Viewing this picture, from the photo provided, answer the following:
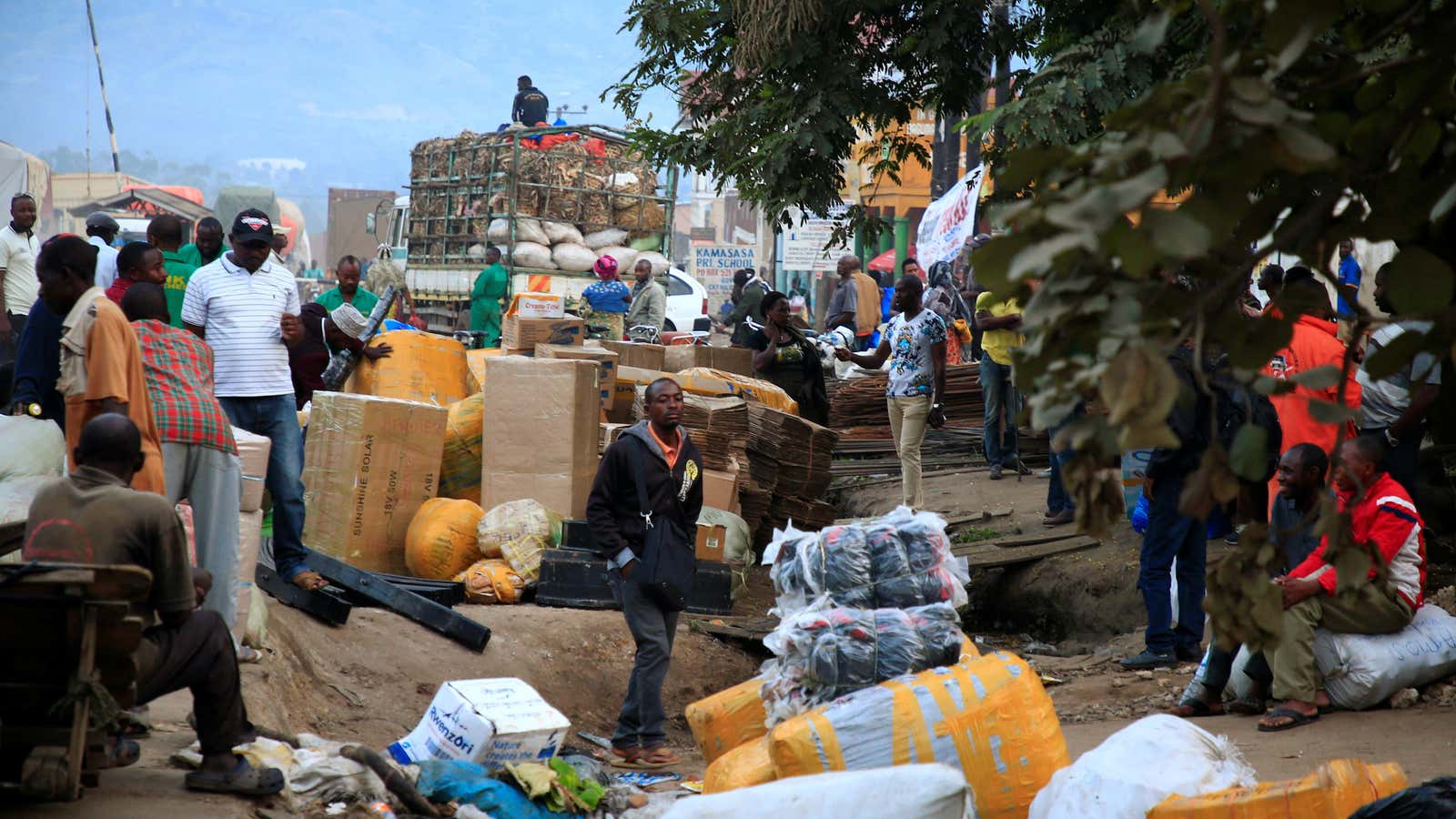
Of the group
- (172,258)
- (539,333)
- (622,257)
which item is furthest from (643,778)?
(622,257)

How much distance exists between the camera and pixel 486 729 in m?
5.88

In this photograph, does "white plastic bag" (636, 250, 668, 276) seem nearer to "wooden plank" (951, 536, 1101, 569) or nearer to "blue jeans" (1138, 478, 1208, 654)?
"wooden plank" (951, 536, 1101, 569)

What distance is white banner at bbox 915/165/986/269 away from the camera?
11.7 m

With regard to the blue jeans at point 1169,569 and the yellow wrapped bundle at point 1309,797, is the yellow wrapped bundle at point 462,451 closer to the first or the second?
the blue jeans at point 1169,569

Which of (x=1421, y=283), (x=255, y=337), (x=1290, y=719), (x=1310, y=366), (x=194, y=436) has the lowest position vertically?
(x=1290, y=719)

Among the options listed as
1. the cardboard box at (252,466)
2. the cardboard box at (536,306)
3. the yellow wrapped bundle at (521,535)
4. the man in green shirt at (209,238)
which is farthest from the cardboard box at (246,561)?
the cardboard box at (536,306)

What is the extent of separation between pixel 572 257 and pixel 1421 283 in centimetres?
1752

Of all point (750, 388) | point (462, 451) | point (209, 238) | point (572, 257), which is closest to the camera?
point (209, 238)

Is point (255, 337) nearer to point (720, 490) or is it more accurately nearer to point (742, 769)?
point (742, 769)

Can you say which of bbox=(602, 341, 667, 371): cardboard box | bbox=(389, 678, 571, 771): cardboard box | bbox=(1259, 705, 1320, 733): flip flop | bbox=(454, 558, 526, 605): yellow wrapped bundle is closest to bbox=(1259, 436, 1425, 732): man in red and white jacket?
bbox=(1259, 705, 1320, 733): flip flop

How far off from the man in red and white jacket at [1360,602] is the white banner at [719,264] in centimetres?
2653

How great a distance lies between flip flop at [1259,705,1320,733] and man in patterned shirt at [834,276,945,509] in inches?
183

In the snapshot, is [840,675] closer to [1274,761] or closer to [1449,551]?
[1274,761]

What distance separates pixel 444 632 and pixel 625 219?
12.8 metres
